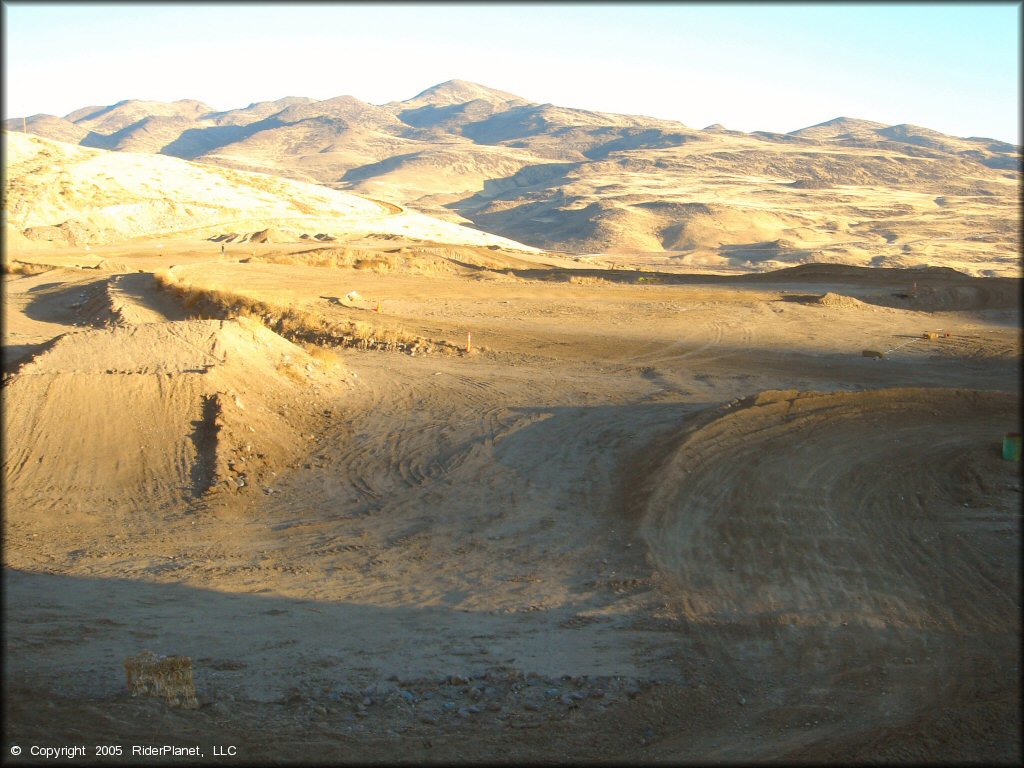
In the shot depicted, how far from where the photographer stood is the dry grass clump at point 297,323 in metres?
24.6

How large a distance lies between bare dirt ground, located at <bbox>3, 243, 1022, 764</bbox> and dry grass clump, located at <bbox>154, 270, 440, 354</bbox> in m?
0.96

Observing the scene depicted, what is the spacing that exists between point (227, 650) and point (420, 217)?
70983mm

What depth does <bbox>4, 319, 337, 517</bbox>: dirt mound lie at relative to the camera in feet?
46.8

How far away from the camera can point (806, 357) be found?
2417cm

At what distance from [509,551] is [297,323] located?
16.5 m

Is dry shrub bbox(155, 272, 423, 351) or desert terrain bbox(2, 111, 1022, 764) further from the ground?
dry shrub bbox(155, 272, 423, 351)

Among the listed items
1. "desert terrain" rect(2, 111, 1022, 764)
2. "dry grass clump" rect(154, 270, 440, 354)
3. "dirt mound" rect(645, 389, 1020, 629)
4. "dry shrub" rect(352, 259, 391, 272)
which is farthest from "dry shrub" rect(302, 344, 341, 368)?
"dry shrub" rect(352, 259, 391, 272)

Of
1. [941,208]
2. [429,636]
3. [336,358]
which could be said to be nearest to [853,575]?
[429,636]

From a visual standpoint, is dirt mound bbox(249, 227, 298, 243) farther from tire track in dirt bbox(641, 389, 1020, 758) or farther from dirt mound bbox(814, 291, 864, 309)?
tire track in dirt bbox(641, 389, 1020, 758)

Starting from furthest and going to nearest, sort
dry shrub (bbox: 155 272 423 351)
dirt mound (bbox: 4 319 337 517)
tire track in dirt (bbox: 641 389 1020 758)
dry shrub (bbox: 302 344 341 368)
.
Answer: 1. dry shrub (bbox: 155 272 423 351)
2. dry shrub (bbox: 302 344 341 368)
3. dirt mound (bbox: 4 319 337 517)
4. tire track in dirt (bbox: 641 389 1020 758)

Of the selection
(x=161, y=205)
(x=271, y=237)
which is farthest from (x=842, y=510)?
(x=161, y=205)

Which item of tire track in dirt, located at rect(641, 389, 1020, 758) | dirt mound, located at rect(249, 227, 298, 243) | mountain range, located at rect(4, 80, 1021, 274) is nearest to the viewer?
tire track in dirt, located at rect(641, 389, 1020, 758)

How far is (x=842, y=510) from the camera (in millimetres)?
12688

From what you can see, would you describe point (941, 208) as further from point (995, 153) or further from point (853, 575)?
point (853, 575)
